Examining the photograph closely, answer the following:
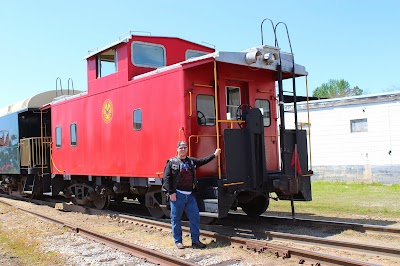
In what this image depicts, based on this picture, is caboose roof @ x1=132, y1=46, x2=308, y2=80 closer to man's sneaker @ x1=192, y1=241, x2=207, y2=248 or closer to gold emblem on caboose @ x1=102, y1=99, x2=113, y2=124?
gold emblem on caboose @ x1=102, y1=99, x2=113, y2=124

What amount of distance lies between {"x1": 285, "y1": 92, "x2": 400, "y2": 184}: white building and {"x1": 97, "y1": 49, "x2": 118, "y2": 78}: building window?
1077cm

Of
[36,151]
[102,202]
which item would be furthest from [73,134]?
[36,151]

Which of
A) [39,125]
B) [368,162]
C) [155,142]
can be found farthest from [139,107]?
[368,162]

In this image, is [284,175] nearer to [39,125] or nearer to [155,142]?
[155,142]

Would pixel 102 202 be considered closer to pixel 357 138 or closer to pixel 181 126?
pixel 181 126

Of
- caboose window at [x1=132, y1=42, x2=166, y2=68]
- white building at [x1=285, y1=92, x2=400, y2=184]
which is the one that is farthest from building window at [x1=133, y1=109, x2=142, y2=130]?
white building at [x1=285, y1=92, x2=400, y2=184]

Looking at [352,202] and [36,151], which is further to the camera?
[36,151]

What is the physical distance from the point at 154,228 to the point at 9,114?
959cm

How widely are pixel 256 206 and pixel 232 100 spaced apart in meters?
2.48

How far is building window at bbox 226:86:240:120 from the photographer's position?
891 centimetres

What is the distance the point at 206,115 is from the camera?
334 inches

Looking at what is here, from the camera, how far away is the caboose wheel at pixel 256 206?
30.8ft

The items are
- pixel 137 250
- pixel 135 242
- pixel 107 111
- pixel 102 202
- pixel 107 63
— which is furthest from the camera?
pixel 102 202

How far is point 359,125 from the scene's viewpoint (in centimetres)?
1797
